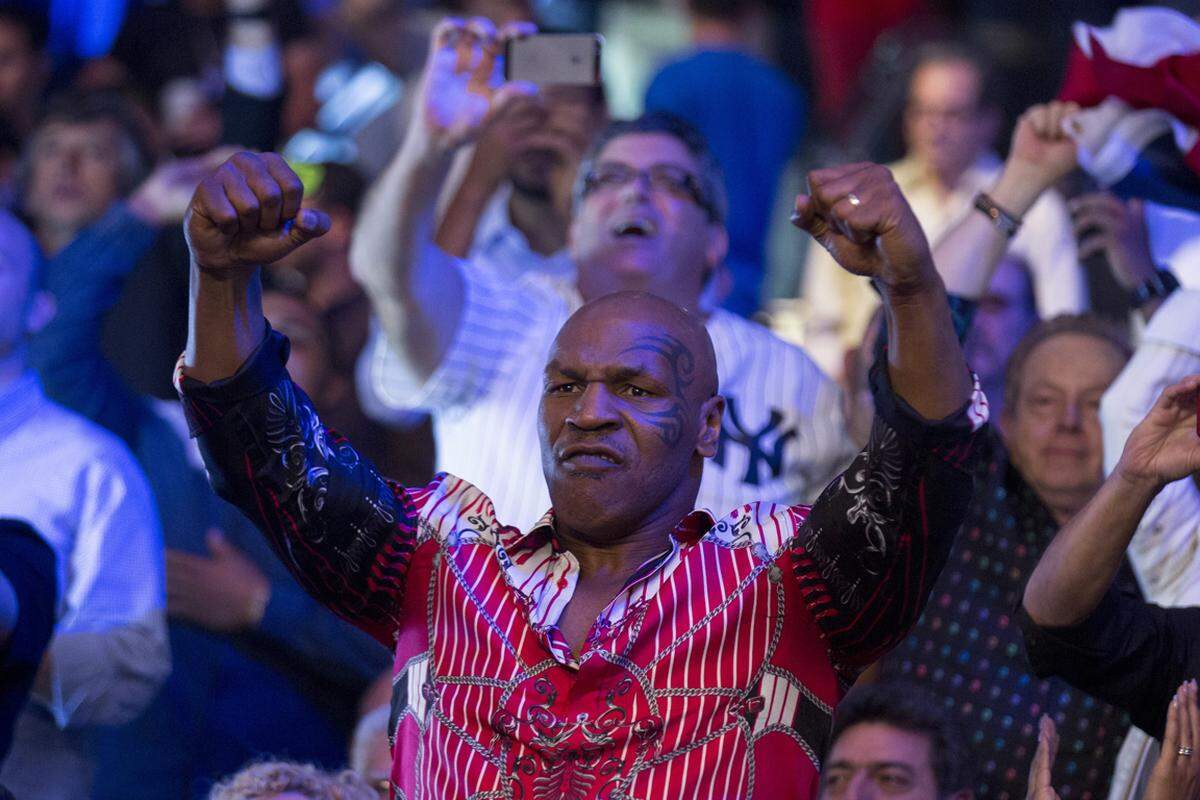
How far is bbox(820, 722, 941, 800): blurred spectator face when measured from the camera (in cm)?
324

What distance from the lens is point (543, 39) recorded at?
375cm

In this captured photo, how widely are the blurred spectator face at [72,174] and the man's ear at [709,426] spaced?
9.65 ft

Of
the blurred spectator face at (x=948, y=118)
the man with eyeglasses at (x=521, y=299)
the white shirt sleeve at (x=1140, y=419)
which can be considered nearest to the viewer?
Result: the white shirt sleeve at (x=1140, y=419)

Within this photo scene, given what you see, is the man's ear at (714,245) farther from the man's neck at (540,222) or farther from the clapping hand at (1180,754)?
the clapping hand at (1180,754)

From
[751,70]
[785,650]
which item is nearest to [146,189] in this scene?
[751,70]

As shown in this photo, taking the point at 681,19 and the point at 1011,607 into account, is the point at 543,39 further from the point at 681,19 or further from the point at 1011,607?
the point at 681,19


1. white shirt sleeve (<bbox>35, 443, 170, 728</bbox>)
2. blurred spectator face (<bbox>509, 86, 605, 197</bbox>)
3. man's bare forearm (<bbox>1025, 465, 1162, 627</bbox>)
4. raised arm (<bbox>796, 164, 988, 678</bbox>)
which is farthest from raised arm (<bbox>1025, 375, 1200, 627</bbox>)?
blurred spectator face (<bbox>509, 86, 605, 197</bbox>)

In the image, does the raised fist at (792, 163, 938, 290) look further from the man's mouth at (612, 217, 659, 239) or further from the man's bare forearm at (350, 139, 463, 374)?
the man's bare forearm at (350, 139, 463, 374)

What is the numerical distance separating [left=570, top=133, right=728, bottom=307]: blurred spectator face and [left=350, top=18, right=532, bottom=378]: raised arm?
0.92ft

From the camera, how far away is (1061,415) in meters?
3.72

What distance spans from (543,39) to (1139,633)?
1.73 m

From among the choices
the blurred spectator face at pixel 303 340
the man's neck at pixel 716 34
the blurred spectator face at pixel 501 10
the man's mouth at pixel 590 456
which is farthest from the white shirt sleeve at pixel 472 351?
the blurred spectator face at pixel 501 10

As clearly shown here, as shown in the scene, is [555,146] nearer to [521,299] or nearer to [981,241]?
[521,299]

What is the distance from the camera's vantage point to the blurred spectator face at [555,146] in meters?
4.84
